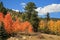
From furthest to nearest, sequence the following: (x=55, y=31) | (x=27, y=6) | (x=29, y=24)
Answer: (x=55, y=31)
(x=27, y=6)
(x=29, y=24)

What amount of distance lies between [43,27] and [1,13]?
34.9m

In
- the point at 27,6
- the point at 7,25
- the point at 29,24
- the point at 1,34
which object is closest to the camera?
the point at 1,34

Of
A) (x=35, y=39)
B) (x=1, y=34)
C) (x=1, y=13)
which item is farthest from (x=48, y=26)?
(x=1, y=34)

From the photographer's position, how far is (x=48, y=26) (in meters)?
119

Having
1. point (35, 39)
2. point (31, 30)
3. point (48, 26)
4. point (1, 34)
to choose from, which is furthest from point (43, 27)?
point (1, 34)

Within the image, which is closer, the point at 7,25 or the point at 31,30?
the point at 7,25

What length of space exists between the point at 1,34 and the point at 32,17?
3885 cm

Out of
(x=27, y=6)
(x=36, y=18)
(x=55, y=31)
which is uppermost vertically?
(x=27, y=6)

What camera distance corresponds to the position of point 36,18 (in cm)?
10069

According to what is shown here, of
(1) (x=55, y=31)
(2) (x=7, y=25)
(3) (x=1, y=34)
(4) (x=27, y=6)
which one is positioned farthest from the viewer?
(1) (x=55, y=31)

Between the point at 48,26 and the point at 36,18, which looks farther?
the point at 48,26

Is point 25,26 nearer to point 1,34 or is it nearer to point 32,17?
point 32,17

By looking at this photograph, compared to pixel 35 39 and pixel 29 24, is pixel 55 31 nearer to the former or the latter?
pixel 29 24

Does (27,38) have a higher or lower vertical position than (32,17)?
lower
